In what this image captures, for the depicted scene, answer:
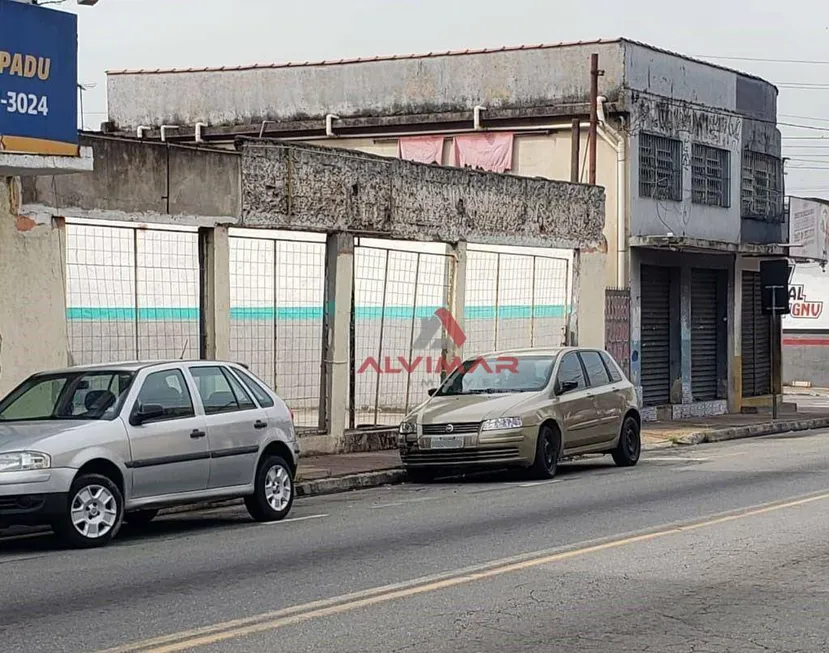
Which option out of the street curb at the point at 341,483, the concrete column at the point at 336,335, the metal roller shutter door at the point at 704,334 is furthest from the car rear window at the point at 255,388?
the metal roller shutter door at the point at 704,334

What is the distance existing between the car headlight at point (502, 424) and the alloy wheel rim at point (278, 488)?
13.0 ft

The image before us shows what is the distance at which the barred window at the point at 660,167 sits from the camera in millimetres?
29812

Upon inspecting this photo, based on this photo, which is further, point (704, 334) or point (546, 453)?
point (704, 334)

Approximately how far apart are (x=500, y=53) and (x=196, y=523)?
60.0 feet

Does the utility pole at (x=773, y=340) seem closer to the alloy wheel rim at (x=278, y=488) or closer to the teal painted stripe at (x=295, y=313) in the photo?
the teal painted stripe at (x=295, y=313)

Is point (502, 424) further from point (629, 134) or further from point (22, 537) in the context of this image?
point (629, 134)

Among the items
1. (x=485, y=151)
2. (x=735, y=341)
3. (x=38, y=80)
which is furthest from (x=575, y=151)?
A: (x=38, y=80)

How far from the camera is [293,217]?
20.7 meters

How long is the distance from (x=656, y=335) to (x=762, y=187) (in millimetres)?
5630

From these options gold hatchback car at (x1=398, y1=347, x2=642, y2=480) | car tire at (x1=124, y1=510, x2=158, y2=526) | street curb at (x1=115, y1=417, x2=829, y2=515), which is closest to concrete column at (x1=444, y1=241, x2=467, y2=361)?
street curb at (x1=115, y1=417, x2=829, y2=515)

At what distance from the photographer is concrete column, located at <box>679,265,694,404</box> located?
104 ft

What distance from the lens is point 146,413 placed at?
12.7 meters

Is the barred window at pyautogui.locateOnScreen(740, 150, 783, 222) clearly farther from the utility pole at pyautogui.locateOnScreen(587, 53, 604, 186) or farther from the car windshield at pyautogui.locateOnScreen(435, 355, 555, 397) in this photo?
the car windshield at pyautogui.locateOnScreen(435, 355, 555, 397)

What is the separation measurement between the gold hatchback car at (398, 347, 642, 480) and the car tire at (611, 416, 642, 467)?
0.01 meters
